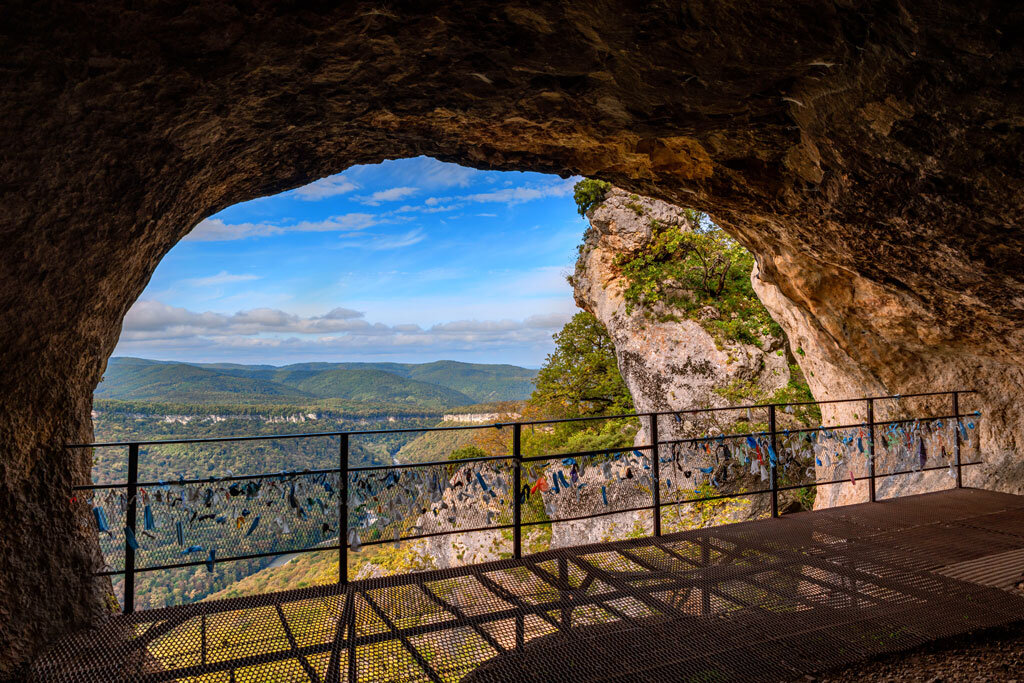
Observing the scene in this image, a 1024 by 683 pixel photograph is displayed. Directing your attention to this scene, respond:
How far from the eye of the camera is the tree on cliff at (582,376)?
13781 millimetres

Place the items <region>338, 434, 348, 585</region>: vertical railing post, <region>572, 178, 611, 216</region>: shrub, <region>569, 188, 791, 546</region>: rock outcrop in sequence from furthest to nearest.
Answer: <region>572, 178, 611, 216</region>: shrub
<region>569, 188, 791, 546</region>: rock outcrop
<region>338, 434, 348, 585</region>: vertical railing post

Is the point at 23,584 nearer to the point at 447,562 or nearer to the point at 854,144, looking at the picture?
the point at 854,144

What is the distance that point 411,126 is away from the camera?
11.5 ft

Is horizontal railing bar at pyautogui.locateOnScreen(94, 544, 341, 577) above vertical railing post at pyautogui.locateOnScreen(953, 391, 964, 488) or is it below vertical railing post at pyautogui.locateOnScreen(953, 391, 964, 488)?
below

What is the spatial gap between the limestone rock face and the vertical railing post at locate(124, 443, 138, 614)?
794 cm

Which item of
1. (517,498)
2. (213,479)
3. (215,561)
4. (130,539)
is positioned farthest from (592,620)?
(130,539)

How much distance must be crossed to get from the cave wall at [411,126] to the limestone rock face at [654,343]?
5.32 meters

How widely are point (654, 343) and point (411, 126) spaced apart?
7.47m

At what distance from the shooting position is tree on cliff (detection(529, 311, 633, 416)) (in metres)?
13.8

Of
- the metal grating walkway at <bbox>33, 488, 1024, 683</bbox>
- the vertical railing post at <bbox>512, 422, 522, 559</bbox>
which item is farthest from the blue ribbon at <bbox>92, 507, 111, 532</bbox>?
the vertical railing post at <bbox>512, 422, 522, 559</bbox>

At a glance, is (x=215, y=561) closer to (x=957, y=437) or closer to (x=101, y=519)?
(x=101, y=519)

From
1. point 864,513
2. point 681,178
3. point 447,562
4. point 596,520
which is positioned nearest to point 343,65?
point 681,178

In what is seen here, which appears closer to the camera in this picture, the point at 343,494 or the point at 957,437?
the point at 343,494

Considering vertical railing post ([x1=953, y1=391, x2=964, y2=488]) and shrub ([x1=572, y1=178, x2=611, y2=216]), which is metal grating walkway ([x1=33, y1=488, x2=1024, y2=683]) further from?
shrub ([x1=572, y1=178, x2=611, y2=216])
